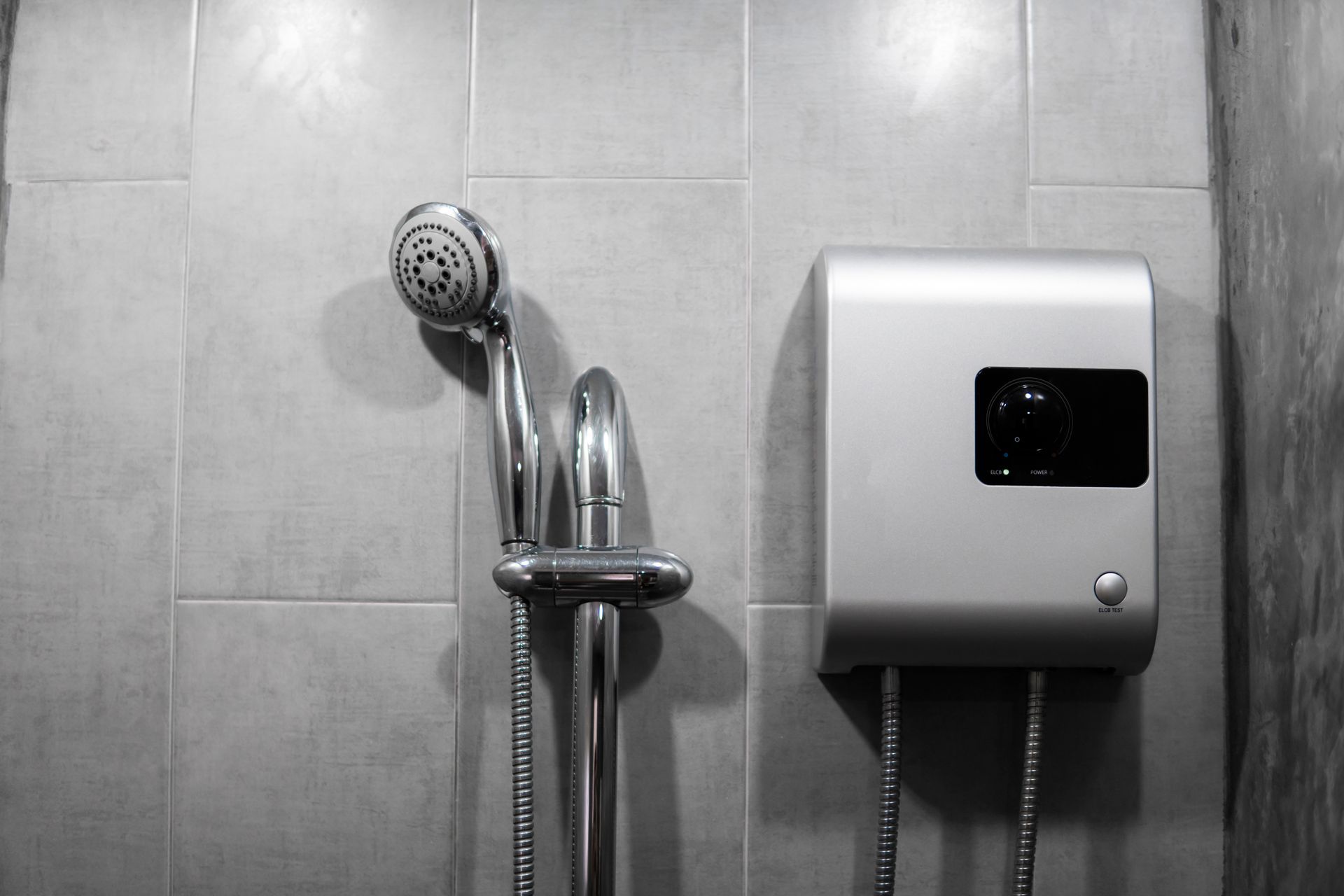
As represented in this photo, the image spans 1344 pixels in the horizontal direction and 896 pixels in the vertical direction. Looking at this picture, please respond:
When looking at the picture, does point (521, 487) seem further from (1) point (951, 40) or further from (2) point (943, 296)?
(1) point (951, 40)

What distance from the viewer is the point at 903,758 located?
814 mm

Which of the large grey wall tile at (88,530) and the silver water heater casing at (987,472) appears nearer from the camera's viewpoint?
the silver water heater casing at (987,472)

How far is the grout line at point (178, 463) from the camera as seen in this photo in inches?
32.4

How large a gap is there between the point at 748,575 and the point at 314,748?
425mm

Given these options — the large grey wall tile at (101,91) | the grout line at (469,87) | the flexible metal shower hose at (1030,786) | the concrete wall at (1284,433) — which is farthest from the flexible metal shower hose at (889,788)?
the large grey wall tile at (101,91)

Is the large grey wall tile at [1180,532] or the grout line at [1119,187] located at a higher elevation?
the grout line at [1119,187]

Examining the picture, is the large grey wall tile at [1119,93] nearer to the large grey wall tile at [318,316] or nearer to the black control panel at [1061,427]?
the black control panel at [1061,427]

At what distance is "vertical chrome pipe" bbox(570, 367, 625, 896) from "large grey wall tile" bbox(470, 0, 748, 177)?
26 centimetres

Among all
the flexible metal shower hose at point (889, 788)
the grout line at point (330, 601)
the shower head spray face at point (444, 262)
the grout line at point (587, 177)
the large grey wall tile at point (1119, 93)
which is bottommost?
the flexible metal shower hose at point (889, 788)

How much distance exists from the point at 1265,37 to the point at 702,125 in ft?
1.61

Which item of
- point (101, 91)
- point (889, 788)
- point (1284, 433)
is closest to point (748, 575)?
point (889, 788)

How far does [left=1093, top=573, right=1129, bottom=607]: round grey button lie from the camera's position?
72 cm

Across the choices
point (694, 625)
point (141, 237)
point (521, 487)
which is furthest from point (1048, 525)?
point (141, 237)

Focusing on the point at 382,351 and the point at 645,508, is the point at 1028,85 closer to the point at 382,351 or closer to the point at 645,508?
the point at 645,508
